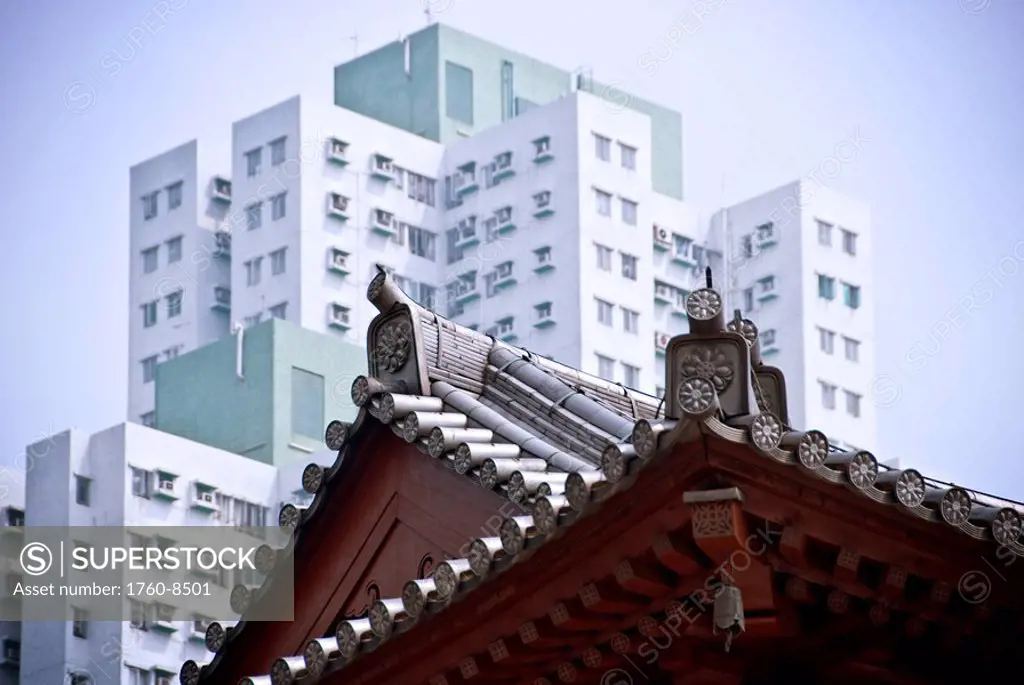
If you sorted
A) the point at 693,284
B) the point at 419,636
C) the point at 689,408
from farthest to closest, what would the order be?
the point at 693,284 → the point at 419,636 → the point at 689,408

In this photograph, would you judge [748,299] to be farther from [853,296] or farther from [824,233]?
[853,296]

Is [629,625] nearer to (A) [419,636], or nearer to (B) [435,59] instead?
(A) [419,636]

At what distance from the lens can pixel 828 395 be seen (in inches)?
3819

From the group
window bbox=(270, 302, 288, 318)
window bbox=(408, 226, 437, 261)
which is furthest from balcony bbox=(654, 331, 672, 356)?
window bbox=(270, 302, 288, 318)

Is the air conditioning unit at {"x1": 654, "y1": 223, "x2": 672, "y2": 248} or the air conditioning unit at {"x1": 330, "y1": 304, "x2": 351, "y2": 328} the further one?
the air conditioning unit at {"x1": 654, "y1": 223, "x2": 672, "y2": 248}

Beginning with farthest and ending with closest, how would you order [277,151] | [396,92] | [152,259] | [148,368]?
[396,92] < [152,259] < [148,368] < [277,151]

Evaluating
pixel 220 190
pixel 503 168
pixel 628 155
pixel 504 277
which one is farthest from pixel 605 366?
pixel 220 190

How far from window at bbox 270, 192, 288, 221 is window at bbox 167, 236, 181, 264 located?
21.5 feet

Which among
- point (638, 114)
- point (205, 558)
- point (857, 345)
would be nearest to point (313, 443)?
point (205, 558)

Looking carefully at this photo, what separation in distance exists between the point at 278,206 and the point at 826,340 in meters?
26.0

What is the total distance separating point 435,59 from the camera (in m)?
92.9

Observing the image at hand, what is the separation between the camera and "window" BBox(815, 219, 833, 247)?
9769 cm

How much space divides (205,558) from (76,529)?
6.65 m

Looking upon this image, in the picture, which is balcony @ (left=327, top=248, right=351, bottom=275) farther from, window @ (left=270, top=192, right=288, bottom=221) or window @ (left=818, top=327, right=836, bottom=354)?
window @ (left=818, top=327, right=836, bottom=354)
